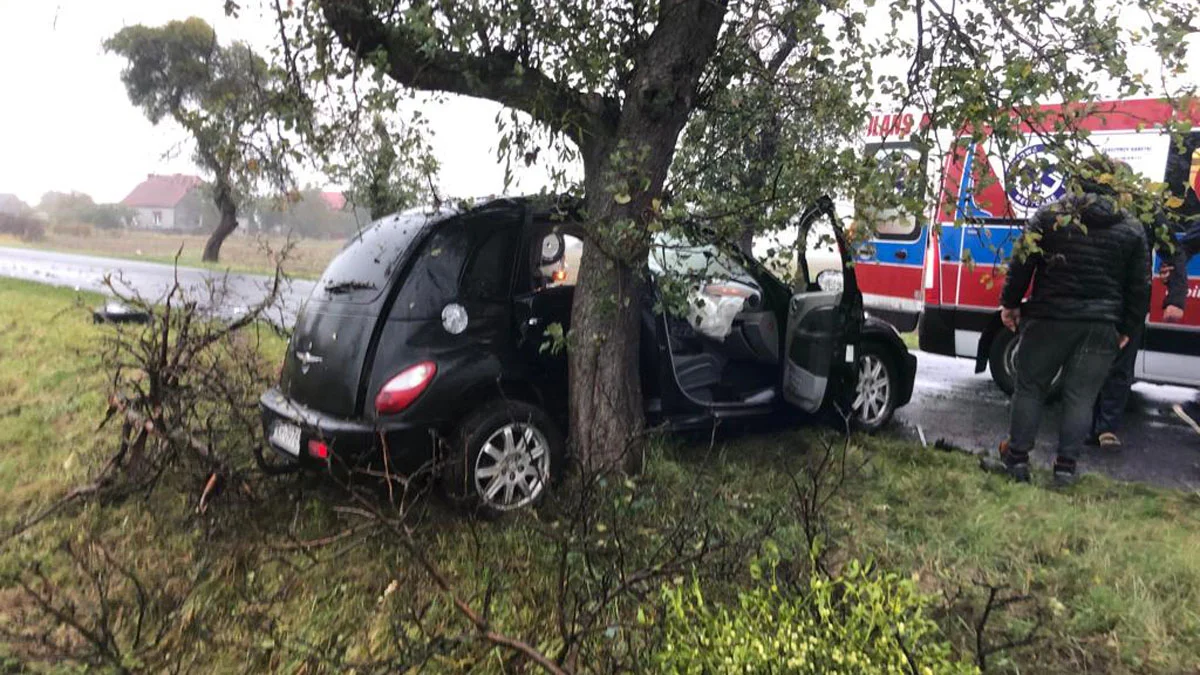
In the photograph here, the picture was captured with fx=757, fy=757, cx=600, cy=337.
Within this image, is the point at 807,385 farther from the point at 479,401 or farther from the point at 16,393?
the point at 16,393

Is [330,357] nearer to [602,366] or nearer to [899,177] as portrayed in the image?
[602,366]

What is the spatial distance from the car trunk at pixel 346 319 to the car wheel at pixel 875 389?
3.06 metres

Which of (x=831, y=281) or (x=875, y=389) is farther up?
(x=831, y=281)

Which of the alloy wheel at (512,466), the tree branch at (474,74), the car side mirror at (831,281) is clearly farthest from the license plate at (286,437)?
the car side mirror at (831,281)

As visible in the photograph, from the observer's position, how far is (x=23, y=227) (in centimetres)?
4028

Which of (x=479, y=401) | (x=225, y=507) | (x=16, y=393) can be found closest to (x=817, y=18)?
(x=479, y=401)

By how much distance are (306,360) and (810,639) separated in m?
2.74

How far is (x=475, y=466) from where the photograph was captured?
11.3 feet

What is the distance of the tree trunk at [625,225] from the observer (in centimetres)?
341

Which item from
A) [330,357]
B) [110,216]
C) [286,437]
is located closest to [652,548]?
[330,357]

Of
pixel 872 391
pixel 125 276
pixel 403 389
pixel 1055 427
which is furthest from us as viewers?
pixel 125 276

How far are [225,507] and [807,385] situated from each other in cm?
317

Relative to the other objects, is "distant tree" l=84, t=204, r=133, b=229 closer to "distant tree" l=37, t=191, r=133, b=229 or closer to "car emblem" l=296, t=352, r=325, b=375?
"distant tree" l=37, t=191, r=133, b=229

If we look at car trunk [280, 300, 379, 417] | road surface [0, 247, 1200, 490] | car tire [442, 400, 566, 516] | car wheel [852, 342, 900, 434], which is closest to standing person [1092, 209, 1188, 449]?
→ road surface [0, 247, 1200, 490]
